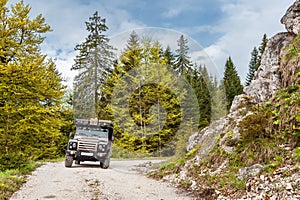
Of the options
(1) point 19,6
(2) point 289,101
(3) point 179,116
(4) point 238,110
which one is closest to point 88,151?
(4) point 238,110

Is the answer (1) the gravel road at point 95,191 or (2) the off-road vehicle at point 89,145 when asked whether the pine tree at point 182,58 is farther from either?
(1) the gravel road at point 95,191

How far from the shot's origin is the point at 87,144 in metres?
14.2

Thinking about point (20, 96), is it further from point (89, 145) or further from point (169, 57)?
point (169, 57)

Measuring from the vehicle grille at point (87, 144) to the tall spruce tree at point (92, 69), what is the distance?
→ 51.8ft

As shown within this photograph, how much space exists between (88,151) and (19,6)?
882 cm

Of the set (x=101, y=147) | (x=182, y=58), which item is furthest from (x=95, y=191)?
(x=182, y=58)

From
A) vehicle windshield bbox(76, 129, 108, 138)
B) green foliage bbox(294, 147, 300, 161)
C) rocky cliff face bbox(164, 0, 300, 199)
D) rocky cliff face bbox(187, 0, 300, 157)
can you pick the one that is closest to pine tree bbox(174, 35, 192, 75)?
rocky cliff face bbox(187, 0, 300, 157)

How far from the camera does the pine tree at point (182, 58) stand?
17839 mm

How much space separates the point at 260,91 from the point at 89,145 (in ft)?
28.6

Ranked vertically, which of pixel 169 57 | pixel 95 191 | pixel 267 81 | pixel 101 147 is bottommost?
pixel 95 191

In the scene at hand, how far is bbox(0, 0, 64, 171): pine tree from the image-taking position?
12406 millimetres

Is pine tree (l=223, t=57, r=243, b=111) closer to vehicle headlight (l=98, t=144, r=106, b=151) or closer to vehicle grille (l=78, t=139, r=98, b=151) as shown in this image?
vehicle headlight (l=98, t=144, r=106, b=151)

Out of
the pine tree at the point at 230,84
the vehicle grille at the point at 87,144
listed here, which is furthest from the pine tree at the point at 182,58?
the pine tree at the point at 230,84

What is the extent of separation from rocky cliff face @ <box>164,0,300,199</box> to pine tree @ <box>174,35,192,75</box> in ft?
20.8
